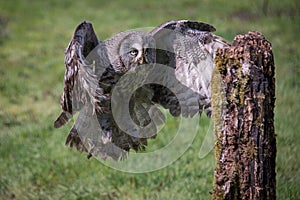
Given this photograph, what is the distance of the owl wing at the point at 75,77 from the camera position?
3992 millimetres

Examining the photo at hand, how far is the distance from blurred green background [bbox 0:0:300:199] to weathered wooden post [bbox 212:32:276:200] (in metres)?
2.35

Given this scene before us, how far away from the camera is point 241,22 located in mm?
13734

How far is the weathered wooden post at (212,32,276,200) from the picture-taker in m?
3.18

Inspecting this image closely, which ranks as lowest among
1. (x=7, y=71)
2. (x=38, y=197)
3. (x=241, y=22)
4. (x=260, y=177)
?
(x=38, y=197)

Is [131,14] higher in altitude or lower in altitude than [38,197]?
higher

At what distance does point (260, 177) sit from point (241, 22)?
11.0m

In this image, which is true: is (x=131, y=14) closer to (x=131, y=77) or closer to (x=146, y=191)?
(x=146, y=191)

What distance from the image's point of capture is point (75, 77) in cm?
405

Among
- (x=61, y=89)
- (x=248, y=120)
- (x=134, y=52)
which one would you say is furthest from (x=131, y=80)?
(x=61, y=89)

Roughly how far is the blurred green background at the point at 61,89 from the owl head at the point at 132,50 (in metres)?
2.00

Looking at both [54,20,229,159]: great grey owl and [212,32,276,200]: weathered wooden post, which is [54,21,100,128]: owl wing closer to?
[54,20,229,159]: great grey owl

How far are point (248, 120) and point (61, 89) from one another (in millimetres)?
7165

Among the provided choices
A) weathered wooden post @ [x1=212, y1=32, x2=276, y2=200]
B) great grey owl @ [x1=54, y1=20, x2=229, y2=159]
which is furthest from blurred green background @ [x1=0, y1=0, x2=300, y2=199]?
weathered wooden post @ [x1=212, y1=32, x2=276, y2=200]

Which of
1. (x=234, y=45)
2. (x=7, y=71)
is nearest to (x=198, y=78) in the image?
(x=234, y=45)
